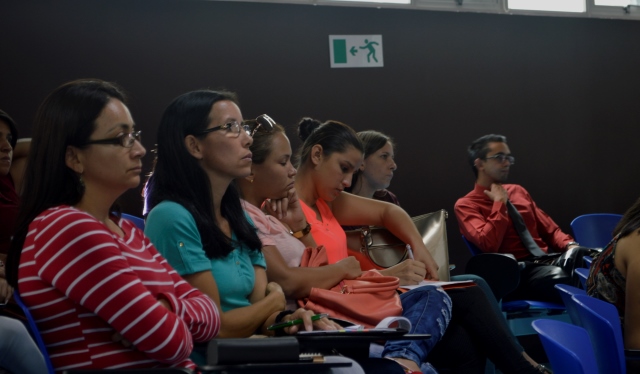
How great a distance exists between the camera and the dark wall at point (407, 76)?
187 inches

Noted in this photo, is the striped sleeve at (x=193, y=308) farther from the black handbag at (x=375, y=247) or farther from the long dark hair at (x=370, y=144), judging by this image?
the long dark hair at (x=370, y=144)

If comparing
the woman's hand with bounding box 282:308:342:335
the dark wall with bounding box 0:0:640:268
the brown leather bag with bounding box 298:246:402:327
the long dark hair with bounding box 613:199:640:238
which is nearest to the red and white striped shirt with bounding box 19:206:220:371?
the woman's hand with bounding box 282:308:342:335

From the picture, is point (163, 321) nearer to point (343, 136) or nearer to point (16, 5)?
point (343, 136)

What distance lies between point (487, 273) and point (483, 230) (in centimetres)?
69

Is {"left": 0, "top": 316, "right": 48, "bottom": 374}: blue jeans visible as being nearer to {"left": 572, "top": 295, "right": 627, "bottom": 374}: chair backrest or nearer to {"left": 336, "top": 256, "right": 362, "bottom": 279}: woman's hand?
{"left": 336, "top": 256, "right": 362, "bottom": 279}: woman's hand

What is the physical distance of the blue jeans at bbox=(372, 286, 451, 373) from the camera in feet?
9.25

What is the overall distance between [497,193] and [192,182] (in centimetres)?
349

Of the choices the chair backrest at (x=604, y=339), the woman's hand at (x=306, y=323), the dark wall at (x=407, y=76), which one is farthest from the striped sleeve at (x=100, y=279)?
the dark wall at (x=407, y=76)

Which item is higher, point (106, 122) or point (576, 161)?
point (106, 122)

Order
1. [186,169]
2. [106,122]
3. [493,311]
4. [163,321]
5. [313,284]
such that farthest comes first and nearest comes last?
1. [493,311]
2. [313,284]
3. [186,169]
4. [106,122]
5. [163,321]

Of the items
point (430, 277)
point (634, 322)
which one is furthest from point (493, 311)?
point (634, 322)

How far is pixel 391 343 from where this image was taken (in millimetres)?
2852

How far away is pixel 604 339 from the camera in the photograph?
87.8 inches

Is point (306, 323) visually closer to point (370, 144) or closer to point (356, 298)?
point (356, 298)
